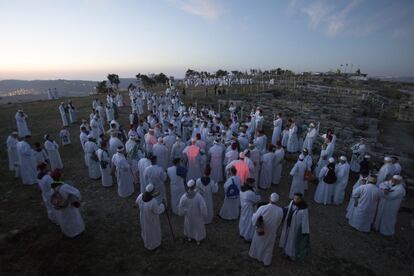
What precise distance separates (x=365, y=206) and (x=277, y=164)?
11.7ft

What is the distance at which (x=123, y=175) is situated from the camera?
9.24 meters

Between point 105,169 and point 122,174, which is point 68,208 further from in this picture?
point 105,169

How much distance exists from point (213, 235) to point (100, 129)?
1133 centimetres

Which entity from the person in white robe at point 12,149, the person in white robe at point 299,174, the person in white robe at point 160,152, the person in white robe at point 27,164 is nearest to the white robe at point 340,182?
the person in white robe at point 299,174

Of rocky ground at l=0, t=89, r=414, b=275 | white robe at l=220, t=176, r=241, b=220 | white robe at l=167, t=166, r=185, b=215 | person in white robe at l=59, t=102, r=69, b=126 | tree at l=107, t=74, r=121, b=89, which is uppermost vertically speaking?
tree at l=107, t=74, r=121, b=89

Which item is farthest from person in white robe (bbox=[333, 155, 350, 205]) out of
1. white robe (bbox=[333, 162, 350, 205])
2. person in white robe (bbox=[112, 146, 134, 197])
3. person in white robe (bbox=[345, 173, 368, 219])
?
person in white robe (bbox=[112, 146, 134, 197])

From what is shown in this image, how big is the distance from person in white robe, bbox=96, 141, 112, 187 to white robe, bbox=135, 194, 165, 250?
12.3 ft

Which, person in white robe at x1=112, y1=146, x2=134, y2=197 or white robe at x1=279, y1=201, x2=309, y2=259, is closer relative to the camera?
white robe at x1=279, y1=201, x2=309, y2=259

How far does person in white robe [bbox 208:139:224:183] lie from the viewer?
10164 millimetres

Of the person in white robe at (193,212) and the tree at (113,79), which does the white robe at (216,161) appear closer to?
the person in white robe at (193,212)

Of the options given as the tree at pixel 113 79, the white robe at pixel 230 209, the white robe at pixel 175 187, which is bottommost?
the white robe at pixel 230 209

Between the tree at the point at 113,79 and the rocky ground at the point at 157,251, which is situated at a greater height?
the tree at the point at 113,79

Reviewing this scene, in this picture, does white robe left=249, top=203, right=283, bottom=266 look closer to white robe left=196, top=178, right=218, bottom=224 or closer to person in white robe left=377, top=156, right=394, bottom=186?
white robe left=196, top=178, right=218, bottom=224

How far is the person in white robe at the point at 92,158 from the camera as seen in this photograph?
10156 mm
